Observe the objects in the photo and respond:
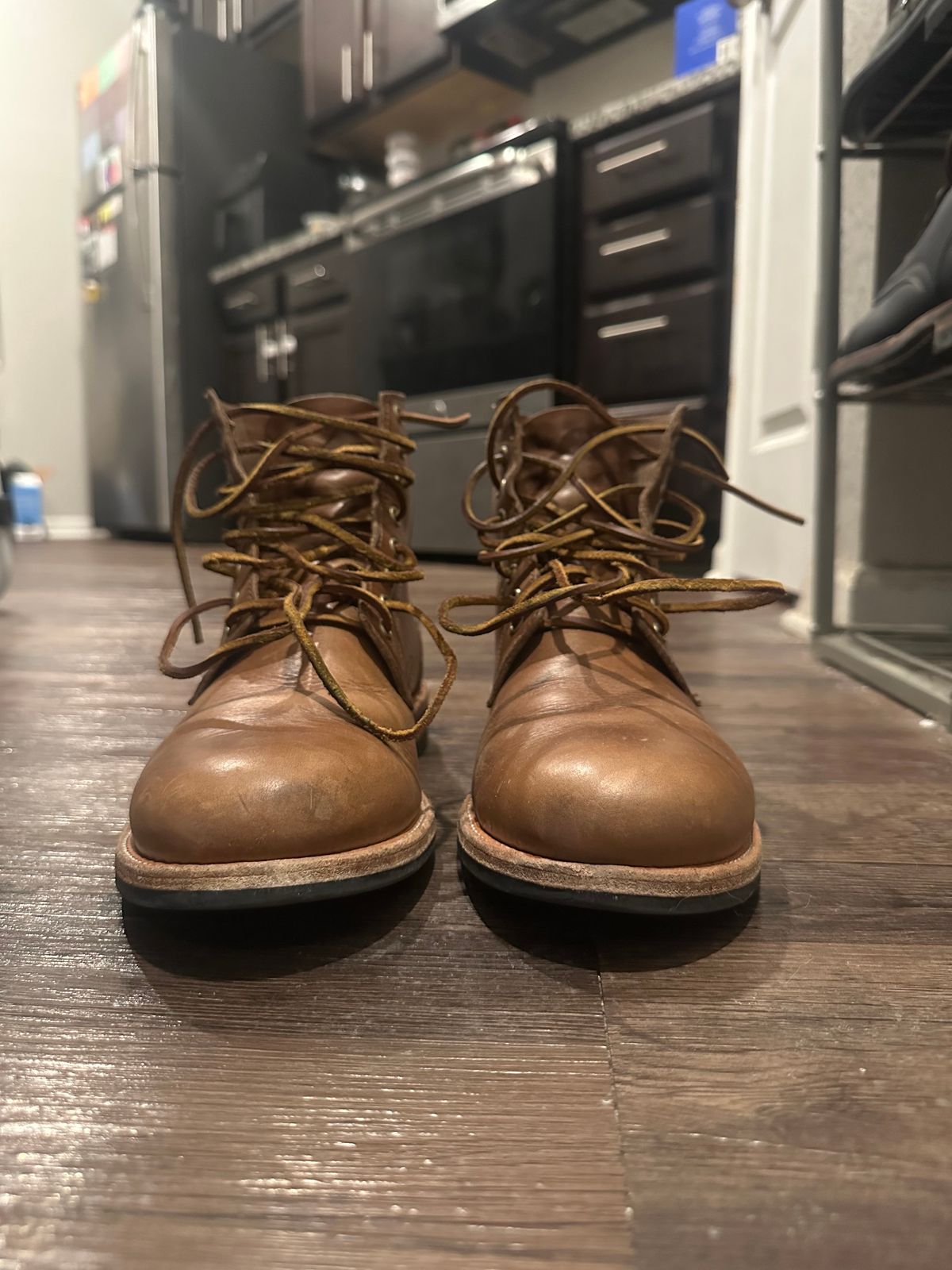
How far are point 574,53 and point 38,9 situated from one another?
274 centimetres

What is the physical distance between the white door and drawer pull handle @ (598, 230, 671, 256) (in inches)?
7.0

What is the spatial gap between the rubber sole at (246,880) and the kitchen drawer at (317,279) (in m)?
2.68

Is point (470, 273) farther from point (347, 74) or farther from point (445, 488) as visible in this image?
point (347, 74)

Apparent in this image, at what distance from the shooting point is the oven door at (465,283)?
2.14 metres

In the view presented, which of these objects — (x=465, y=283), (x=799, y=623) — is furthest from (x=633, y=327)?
(x=799, y=623)

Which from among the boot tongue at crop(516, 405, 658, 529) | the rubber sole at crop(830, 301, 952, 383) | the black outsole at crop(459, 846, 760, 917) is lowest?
the black outsole at crop(459, 846, 760, 917)

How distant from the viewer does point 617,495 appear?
59 centimetres

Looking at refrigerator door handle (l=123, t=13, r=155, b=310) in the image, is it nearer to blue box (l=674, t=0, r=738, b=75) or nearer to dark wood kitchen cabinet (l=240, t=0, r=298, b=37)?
dark wood kitchen cabinet (l=240, t=0, r=298, b=37)

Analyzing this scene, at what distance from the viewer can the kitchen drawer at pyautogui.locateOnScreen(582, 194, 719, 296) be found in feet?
6.01

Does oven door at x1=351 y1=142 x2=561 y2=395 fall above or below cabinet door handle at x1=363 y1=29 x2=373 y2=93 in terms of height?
below

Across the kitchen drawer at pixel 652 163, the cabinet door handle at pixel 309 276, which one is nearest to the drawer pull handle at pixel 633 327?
the kitchen drawer at pixel 652 163

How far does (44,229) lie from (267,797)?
4.55 metres

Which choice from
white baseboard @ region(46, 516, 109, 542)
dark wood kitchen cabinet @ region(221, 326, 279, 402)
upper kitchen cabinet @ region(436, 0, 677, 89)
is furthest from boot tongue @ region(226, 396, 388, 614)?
white baseboard @ region(46, 516, 109, 542)

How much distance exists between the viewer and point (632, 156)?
Result: 1.93 metres
